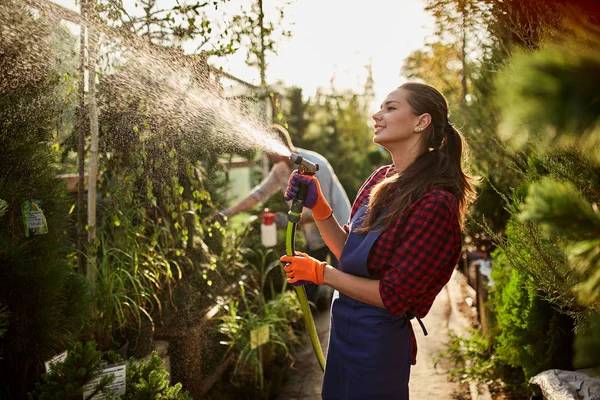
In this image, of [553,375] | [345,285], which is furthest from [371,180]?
[553,375]

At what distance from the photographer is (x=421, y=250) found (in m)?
1.69

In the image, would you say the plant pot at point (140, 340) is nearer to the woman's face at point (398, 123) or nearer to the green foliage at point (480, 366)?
the woman's face at point (398, 123)

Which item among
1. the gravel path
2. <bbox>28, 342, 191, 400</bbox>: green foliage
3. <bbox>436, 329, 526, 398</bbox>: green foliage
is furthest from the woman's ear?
the gravel path

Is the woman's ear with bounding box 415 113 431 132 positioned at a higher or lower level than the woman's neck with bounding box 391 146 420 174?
higher

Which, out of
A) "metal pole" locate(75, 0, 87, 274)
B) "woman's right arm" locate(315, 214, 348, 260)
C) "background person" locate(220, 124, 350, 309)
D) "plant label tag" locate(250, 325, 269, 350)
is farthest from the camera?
"background person" locate(220, 124, 350, 309)

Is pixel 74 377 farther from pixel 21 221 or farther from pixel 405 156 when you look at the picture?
pixel 405 156

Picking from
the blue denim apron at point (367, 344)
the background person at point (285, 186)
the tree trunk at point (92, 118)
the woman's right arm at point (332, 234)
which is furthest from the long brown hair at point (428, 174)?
the background person at point (285, 186)

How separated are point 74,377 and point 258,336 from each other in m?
1.69

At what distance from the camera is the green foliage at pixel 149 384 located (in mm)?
1921

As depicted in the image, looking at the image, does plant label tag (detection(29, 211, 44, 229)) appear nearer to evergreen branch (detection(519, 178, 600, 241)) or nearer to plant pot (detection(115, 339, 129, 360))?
plant pot (detection(115, 339, 129, 360))

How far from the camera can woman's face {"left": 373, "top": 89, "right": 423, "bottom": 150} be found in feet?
6.26

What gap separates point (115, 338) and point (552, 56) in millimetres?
2850

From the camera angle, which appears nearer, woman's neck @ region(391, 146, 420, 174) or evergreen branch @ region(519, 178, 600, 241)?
evergreen branch @ region(519, 178, 600, 241)

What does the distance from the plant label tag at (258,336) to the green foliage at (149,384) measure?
1.17 meters
